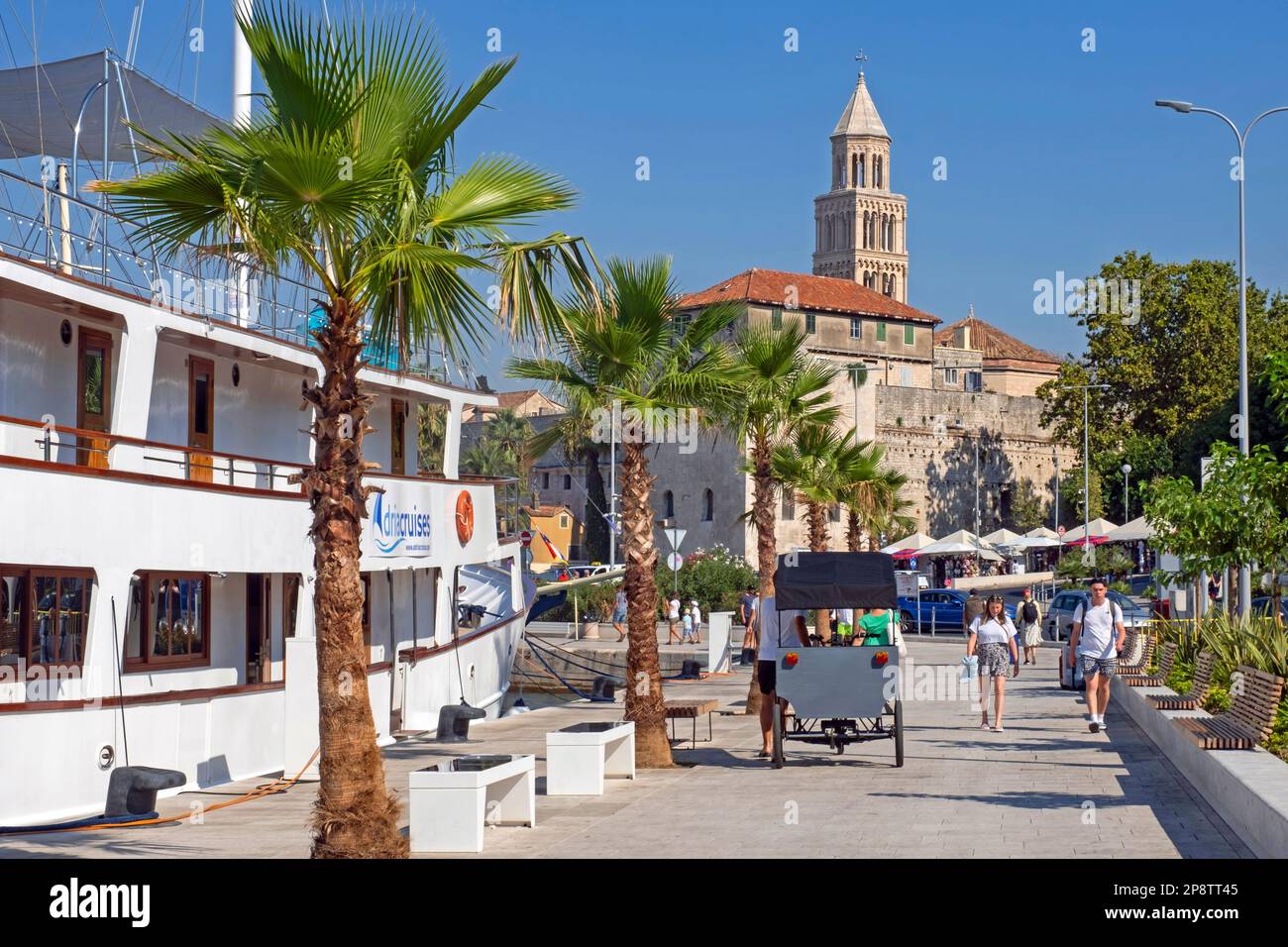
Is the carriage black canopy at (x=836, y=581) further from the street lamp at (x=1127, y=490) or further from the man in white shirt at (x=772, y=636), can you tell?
the street lamp at (x=1127, y=490)

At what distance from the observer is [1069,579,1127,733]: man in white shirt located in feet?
64.7

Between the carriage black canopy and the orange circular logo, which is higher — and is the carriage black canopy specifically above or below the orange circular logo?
below

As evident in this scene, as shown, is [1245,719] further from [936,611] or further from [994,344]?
[994,344]

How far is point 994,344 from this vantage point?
133 m

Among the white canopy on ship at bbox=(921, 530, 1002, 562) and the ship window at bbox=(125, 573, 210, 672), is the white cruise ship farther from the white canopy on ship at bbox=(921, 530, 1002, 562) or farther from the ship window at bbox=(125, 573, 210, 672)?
the white canopy on ship at bbox=(921, 530, 1002, 562)

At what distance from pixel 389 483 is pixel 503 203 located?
12.0 metres

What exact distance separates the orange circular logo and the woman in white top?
8613mm

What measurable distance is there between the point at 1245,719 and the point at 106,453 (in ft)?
37.9

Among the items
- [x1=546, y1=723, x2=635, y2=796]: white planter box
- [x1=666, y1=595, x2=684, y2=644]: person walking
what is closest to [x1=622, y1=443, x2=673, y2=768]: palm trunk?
[x1=546, y1=723, x2=635, y2=796]: white planter box

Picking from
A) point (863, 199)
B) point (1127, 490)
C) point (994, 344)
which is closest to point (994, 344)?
point (994, 344)

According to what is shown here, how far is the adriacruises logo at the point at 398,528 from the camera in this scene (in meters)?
22.6

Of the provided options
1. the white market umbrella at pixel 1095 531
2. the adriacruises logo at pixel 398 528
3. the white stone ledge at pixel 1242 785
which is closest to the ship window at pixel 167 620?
the adriacruises logo at pixel 398 528
